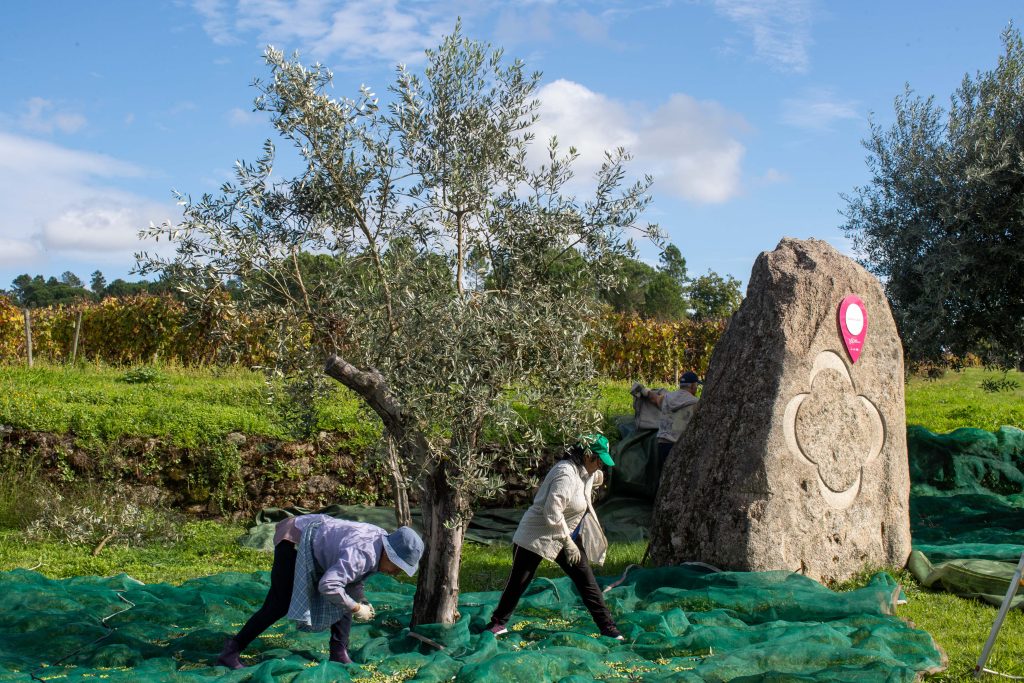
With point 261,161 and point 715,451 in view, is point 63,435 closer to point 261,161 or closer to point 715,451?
point 261,161

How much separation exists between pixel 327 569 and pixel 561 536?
6.61ft

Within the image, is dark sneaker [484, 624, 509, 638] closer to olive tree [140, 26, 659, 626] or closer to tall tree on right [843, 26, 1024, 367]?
olive tree [140, 26, 659, 626]

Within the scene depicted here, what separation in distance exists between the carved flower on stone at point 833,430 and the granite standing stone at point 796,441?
0.01 metres

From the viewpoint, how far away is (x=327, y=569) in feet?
20.4

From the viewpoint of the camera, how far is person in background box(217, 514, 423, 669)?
6117 mm

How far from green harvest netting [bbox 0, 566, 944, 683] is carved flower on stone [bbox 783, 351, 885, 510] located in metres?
1.33

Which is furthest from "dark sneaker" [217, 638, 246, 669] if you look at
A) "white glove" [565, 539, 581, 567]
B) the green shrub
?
the green shrub

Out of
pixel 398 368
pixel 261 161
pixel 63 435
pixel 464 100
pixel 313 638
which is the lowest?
pixel 313 638

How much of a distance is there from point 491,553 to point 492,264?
5.18 metres

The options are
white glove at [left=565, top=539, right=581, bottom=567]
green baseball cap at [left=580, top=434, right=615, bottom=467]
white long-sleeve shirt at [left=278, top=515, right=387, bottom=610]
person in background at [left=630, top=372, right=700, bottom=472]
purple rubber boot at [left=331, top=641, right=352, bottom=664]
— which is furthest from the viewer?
person in background at [left=630, top=372, right=700, bottom=472]

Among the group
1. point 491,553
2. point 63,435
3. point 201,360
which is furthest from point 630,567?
point 201,360

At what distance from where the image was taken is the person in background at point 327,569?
612 cm

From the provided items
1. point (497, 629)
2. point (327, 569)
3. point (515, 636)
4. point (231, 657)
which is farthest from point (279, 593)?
point (515, 636)

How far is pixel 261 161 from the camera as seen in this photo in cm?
693
